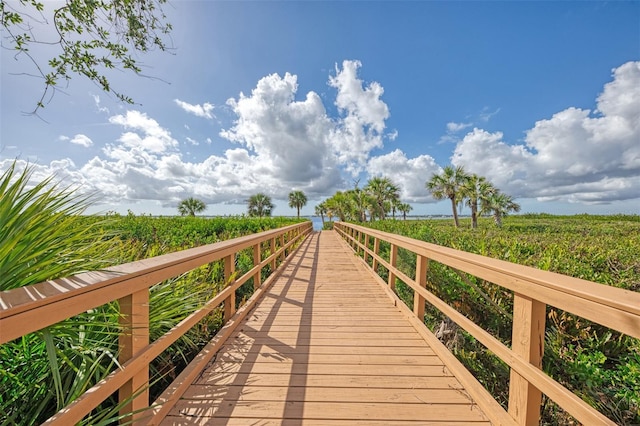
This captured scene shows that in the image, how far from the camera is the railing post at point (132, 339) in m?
1.39

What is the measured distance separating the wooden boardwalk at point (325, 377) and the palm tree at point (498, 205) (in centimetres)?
3305

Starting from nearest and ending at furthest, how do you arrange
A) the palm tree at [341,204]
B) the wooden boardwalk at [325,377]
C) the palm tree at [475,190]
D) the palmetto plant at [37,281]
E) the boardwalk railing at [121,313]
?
the boardwalk railing at [121,313] < the palmetto plant at [37,281] < the wooden boardwalk at [325,377] < the palm tree at [475,190] < the palm tree at [341,204]

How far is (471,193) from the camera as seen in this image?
3039 centimetres

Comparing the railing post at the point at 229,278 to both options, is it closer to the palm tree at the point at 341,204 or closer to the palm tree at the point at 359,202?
the palm tree at the point at 359,202

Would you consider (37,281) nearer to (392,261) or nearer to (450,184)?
(392,261)

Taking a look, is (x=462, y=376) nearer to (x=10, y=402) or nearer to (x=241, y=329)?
(x=241, y=329)

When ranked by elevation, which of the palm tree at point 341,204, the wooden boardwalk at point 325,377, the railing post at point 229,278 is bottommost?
the wooden boardwalk at point 325,377

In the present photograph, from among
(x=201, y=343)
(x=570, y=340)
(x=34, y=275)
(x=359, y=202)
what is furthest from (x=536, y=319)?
(x=359, y=202)

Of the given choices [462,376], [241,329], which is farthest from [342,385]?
[241,329]

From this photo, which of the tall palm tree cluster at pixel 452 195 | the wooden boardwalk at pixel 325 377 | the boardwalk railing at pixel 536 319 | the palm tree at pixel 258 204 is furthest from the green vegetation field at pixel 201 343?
the palm tree at pixel 258 204

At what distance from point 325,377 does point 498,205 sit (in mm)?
36214

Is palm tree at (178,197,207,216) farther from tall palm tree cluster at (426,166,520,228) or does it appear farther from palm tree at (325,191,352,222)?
tall palm tree cluster at (426,166,520,228)

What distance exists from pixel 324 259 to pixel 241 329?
16.0 feet

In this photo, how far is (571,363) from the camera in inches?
93.4
